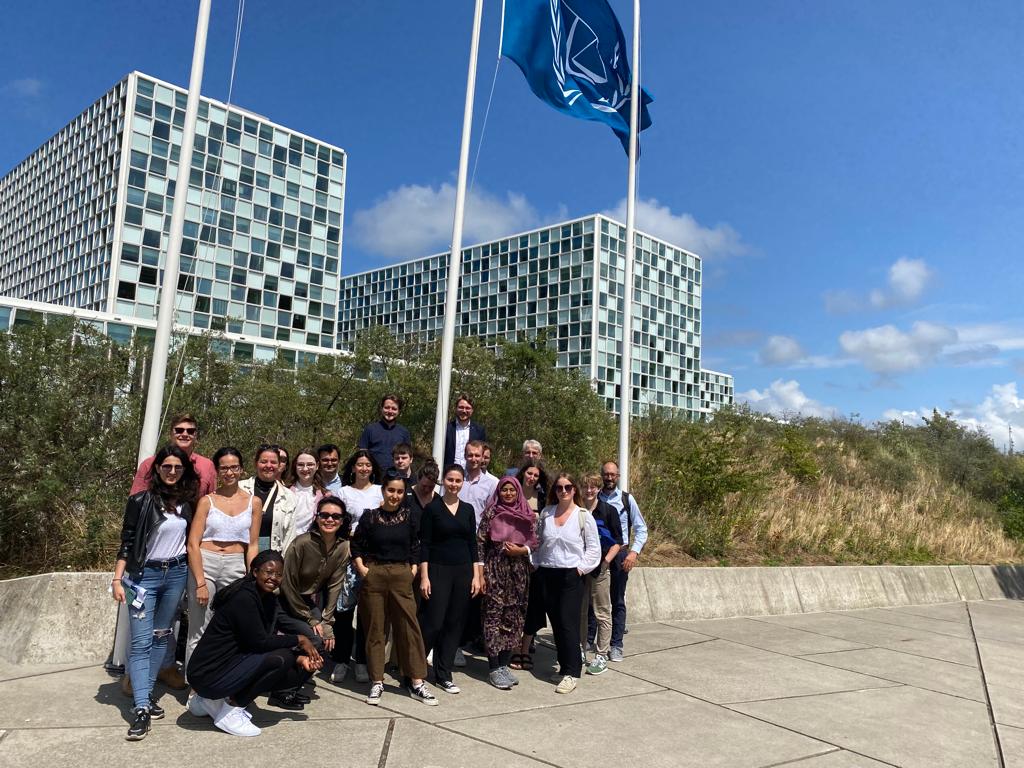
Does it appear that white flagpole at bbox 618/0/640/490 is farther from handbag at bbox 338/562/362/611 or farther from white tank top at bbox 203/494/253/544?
white tank top at bbox 203/494/253/544

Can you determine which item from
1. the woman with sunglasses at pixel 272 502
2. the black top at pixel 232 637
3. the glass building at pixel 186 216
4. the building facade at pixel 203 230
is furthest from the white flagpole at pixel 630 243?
the glass building at pixel 186 216

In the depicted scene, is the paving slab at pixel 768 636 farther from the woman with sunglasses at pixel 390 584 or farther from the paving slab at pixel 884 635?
the woman with sunglasses at pixel 390 584

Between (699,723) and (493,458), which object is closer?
(699,723)

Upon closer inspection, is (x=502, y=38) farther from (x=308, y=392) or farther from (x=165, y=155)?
(x=165, y=155)

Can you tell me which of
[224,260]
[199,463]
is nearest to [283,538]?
[199,463]

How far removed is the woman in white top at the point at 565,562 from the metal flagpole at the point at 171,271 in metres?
3.18

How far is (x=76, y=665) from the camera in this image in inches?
242

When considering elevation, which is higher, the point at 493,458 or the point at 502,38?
the point at 502,38

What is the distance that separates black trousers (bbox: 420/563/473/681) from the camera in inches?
233

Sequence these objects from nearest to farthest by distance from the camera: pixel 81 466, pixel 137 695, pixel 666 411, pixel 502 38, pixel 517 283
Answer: pixel 137 695
pixel 81 466
pixel 502 38
pixel 666 411
pixel 517 283

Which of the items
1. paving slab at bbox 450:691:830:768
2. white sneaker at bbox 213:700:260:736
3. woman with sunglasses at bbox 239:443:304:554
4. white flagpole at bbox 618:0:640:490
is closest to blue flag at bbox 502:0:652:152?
white flagpole at bbox 618:0:640:490

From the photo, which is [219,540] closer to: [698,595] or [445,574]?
[445,574]

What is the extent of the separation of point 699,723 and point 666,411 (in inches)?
577

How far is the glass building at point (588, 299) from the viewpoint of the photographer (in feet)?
309
